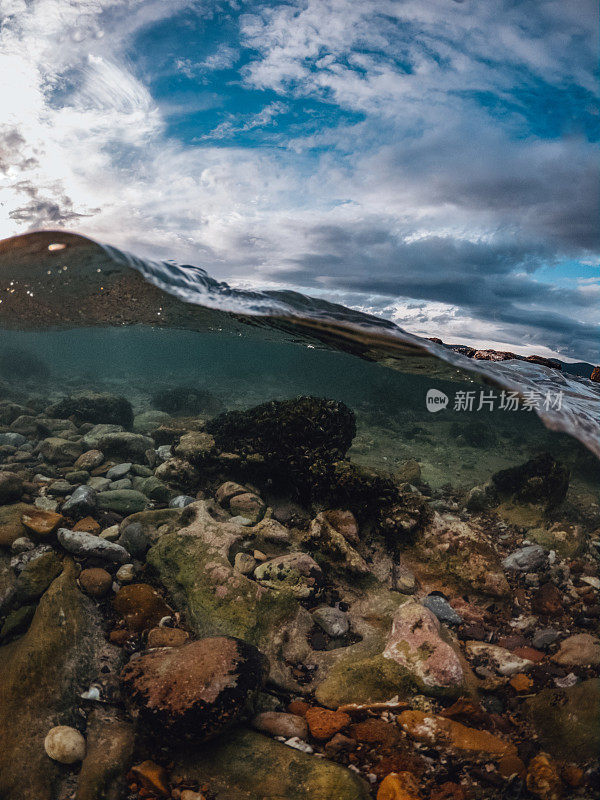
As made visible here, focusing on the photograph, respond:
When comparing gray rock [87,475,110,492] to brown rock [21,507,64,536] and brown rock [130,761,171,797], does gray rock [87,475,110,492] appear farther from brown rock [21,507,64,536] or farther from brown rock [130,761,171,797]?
brown rock [130,761,171,797]

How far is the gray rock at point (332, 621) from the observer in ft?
14.2

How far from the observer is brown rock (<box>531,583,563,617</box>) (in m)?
5.00

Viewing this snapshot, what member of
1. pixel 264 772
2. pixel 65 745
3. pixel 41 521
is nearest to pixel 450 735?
pixel 264 772

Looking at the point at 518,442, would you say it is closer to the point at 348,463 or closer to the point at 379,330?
the point at 379,330

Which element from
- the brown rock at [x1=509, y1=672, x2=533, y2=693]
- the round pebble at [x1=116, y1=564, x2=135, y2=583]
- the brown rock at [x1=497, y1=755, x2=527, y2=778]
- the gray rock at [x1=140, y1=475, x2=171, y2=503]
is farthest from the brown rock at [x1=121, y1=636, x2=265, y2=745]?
the gray rock at [x1=140, y1=475, x2=171, y2=503]

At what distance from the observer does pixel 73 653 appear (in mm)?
3600

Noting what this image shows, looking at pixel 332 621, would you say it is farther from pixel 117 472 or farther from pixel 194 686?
pixel 117 472

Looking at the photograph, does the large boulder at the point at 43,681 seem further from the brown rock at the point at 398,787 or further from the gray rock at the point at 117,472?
the gray rock at the point at 117,472

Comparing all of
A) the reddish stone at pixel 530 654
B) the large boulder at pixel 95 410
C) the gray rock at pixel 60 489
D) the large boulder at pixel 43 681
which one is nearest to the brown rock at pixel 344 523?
the reddish stone at pixel 530 654

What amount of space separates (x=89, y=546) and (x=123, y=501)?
180cm

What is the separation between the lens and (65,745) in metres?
2.79

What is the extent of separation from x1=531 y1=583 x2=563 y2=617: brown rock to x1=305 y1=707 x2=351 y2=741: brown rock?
3693 mm

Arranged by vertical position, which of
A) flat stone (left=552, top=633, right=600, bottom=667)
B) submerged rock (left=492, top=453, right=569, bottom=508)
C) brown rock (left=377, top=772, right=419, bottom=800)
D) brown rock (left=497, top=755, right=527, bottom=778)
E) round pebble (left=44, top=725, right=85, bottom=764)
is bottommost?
round pebble (left=44, top=725, right=85, bottom=764)

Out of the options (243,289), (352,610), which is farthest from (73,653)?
(243,289)
